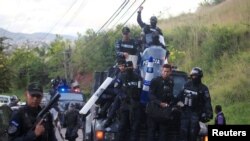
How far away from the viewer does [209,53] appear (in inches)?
1564

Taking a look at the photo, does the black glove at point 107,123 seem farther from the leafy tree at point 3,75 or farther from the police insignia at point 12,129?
the leafy tree at point 3,75

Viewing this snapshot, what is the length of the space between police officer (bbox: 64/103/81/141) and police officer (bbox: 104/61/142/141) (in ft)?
23.6

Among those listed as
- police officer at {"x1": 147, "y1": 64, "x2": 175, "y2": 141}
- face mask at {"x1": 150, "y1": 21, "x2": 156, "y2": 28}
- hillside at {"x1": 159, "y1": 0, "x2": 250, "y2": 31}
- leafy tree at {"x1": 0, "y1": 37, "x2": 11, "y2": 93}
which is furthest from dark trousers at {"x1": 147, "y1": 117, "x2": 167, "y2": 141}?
leafy tree at {"x1": 0, "y1": 37, "x2": 11, "y2": 93}

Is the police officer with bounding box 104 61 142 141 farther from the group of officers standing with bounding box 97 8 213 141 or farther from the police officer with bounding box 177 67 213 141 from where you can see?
the police officer with bounding box 177 67 213 141

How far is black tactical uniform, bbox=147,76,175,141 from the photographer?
399 inches

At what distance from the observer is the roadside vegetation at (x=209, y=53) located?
30667 millimetres

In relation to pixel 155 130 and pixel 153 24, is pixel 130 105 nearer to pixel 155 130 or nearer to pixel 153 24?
pixel 155 130

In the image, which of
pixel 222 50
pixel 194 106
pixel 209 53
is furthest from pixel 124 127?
pixel 209 53

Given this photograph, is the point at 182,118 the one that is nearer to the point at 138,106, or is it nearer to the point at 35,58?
the point at 138,106

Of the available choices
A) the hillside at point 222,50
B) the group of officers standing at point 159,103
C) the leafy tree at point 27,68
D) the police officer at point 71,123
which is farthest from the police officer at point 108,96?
the leafy tree at point 27,68

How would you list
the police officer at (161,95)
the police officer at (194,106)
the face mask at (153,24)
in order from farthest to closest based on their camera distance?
the face mask at (153,24) < the police officer at (194,106) < the police officer at (161,95)

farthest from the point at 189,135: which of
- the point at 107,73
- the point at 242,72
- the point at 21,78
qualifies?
the point at 21,78

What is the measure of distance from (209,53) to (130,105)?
29.7m

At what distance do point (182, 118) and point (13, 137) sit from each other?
487 centimetres
